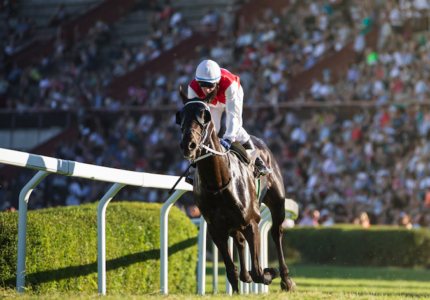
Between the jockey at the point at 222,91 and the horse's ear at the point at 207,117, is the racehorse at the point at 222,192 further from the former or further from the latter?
the jockey at the point at 222,91

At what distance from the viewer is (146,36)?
21406mm

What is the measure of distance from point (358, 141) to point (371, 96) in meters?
1.33

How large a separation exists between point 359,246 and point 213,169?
8.29 metres

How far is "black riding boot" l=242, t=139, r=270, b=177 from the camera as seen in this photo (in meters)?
4.80

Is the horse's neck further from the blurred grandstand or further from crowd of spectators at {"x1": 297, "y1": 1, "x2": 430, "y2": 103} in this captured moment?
crowd of spectators at {"x1": 297, "y1": 1, "x2": 430, "y2": 103}

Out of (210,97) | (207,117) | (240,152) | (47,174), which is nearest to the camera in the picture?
(47,174)

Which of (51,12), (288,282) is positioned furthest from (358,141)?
(51,12)

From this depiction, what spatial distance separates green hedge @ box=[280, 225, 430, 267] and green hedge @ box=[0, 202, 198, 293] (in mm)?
6346

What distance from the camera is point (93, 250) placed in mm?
4227

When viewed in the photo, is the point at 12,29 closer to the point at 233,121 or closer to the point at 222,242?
the point at 233,121

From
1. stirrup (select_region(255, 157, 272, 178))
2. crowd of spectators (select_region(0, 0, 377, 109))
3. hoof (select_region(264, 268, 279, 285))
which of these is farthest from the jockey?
crowd of spectators (select_region(0, 0, 377, 109))

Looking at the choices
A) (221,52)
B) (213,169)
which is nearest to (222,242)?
(213,169)

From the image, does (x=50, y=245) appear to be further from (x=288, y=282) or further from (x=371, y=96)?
(x=371, y=96)

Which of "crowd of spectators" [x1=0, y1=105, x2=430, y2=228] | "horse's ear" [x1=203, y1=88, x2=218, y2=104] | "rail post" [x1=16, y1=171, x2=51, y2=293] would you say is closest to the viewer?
"rail post" [x1=16, y1=171, x2=51, y2=293]
